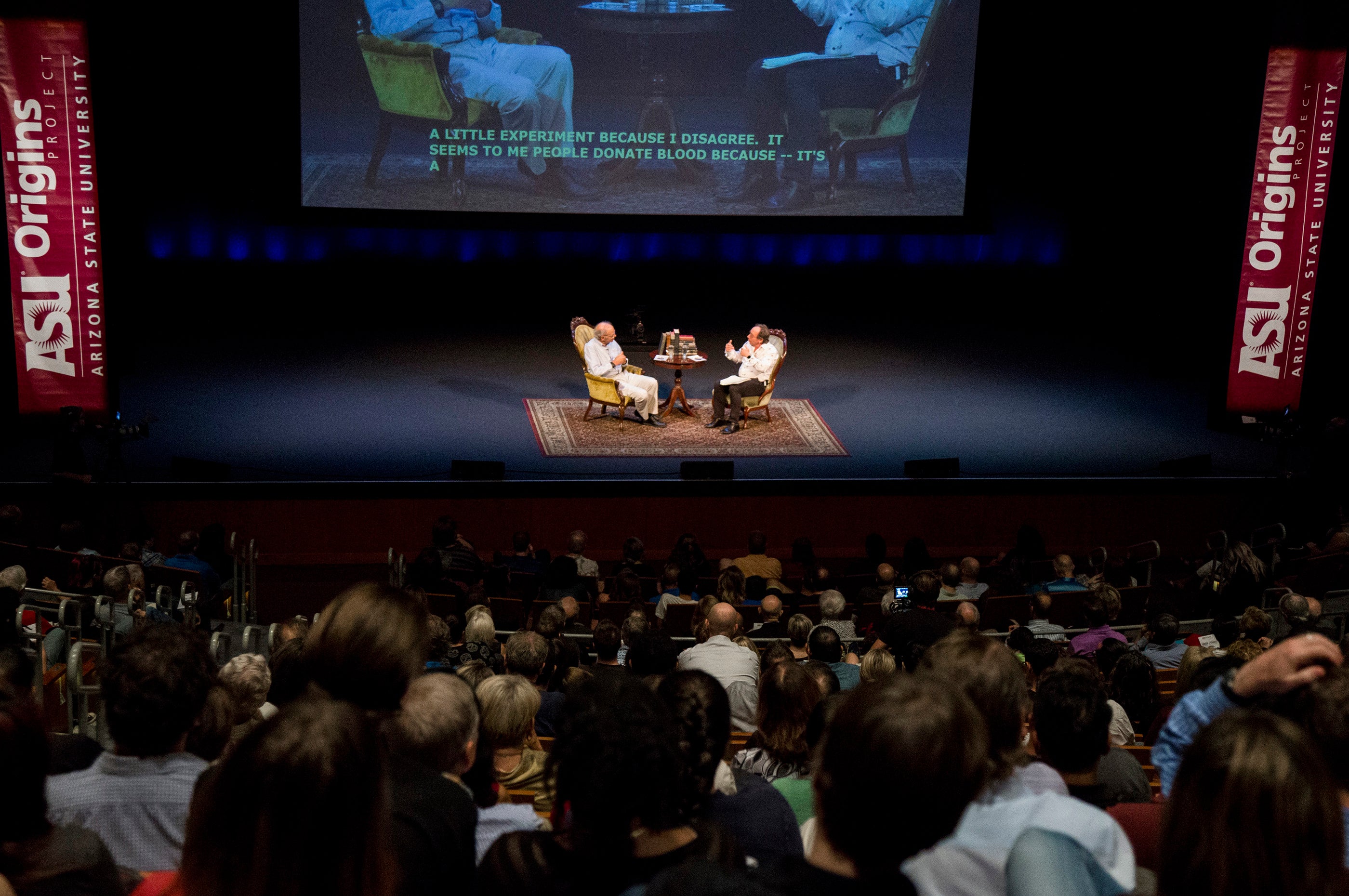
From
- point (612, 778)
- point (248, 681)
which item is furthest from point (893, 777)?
point (248, 681)

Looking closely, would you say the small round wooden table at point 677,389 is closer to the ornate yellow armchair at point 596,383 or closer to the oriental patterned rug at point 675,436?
the oriental patterned rug at point 675,436

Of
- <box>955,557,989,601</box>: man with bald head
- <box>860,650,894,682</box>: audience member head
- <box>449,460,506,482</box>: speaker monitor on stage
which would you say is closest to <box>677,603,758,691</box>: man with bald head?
<box>860,650,894,682</box>: audience member head

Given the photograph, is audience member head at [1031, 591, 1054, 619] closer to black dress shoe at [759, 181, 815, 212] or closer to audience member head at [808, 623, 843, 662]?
audience member head at [808, 623, 843, 662]

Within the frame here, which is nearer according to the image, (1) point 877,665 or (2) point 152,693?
(2) point 152,693

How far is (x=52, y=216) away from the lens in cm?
889

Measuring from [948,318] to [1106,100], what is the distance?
2715 millimetres

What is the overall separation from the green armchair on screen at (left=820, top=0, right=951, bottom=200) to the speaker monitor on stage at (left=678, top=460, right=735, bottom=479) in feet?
16.2

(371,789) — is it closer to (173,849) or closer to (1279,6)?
(173,849)

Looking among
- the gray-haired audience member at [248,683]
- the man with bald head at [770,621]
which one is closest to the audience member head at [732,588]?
the man with bald head at [770,621]

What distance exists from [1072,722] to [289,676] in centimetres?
168

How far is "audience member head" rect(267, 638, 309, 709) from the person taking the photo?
2.46m

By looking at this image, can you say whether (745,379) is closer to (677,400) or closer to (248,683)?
(677,400)

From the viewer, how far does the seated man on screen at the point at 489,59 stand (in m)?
12.4

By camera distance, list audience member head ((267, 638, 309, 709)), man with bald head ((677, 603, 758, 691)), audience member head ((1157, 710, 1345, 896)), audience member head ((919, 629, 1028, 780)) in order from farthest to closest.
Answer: man with bald head ((677, 603, 758, 691)) < audience member head ((267, 638, 309, 709)) < audience member head ((919, 629, 1028, 780)) < audience member head ((1157, 710, 1345, 896))
